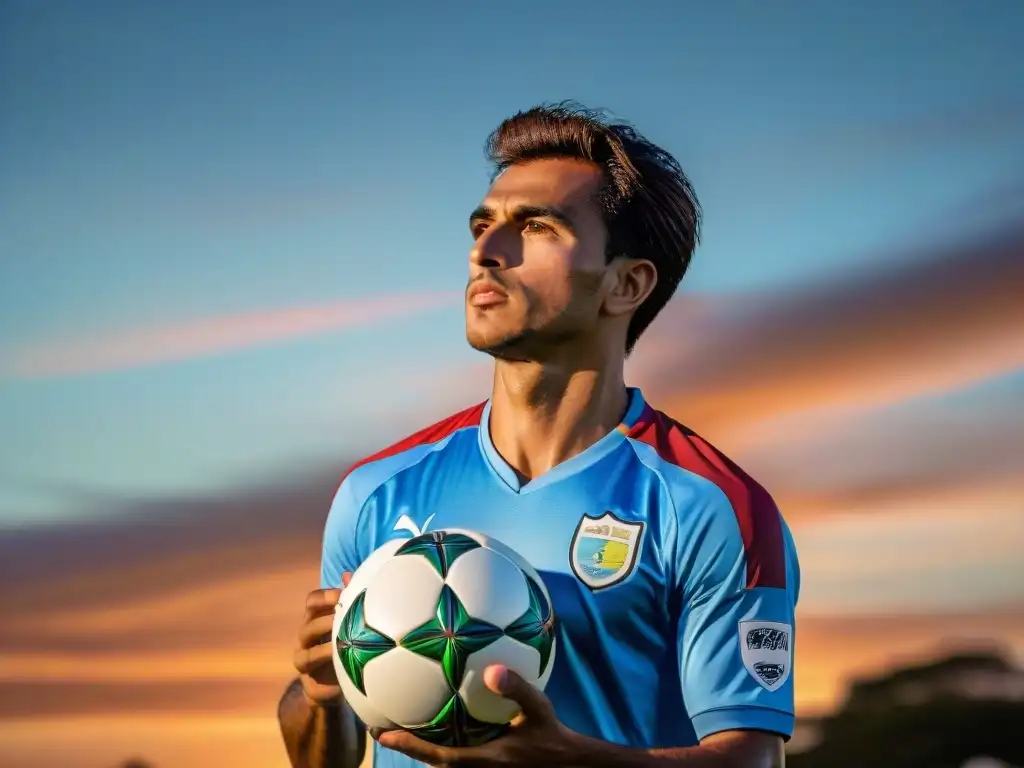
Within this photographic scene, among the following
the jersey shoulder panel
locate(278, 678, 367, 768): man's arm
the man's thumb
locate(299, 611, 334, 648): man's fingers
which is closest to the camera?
the man's thumb

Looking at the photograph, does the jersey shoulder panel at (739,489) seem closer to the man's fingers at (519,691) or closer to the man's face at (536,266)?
the man's face at (536,266)

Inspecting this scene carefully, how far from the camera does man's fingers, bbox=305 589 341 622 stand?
19.0 ft

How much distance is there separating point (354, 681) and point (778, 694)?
1.91 meters

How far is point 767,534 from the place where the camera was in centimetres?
611

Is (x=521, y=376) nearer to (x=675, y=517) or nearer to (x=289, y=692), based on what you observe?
(x=675, y=517)

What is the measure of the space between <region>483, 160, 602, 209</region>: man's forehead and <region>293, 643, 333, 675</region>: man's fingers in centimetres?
217

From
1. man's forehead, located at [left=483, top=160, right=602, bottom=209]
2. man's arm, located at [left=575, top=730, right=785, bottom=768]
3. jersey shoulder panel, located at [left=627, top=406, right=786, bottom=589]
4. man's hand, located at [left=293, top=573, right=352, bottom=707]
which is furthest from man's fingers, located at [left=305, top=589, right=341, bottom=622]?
man's forehead, located at [left=483, top=160, right=602, bottom=209]

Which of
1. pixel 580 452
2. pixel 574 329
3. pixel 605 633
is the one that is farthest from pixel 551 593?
pixel 574 329

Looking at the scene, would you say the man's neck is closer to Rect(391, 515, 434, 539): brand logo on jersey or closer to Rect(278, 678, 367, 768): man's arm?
Rect(391, 515, 434, 539): brand logo on jersey

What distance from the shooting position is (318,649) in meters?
5.95

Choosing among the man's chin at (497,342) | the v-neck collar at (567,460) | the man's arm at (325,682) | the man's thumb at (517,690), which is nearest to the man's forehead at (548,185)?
the man's chin at (497,342)

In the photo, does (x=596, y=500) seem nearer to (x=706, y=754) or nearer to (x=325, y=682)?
(x=706, y=754)

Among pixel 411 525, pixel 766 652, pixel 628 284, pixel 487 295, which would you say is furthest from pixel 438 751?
pixel 628 284

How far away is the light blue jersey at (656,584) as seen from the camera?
19.6ft
